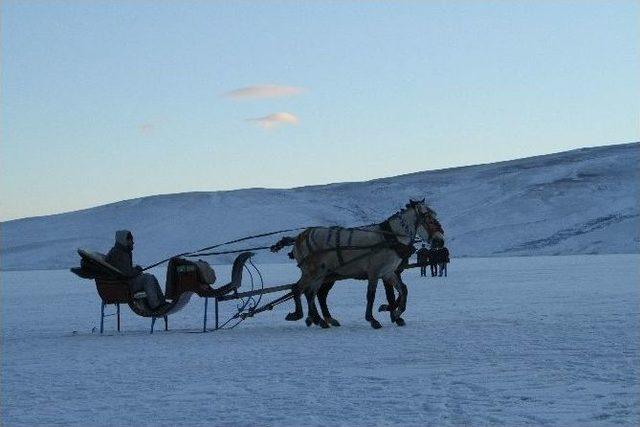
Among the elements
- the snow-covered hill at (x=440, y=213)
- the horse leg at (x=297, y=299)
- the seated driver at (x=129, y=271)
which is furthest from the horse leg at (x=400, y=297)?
the snow-covered hill at (x=440, y=213)

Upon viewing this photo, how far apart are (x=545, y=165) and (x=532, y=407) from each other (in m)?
93.4

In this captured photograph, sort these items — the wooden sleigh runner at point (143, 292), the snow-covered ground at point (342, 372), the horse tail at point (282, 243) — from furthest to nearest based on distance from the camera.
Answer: the horse tail at point (282, 243)
the wooden sleigh runner at point (143, 292)
the snow-covered ground at point (342, 372)

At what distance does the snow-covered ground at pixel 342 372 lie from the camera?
21.1ft

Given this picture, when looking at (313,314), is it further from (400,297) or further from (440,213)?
(440,213)

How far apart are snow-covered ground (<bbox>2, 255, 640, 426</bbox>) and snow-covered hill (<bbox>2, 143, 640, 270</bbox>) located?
54093 mm

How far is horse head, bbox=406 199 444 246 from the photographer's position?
12188 mm

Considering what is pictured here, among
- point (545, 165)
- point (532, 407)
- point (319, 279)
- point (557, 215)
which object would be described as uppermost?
point (545, 165)

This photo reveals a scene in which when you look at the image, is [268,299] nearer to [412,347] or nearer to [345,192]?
[412,347]

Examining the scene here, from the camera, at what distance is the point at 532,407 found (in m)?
6.41

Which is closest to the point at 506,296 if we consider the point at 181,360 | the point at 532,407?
the point at 181,360

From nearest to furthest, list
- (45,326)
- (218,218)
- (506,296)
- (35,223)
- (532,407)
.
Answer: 1. (532,407)
2. (45,326)
3. (506,296)
4. (218,218)
5. (35,223)

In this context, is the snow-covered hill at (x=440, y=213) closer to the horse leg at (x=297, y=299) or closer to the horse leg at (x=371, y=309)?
the horse leg at (x=297, y=299)

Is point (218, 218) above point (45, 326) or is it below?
above

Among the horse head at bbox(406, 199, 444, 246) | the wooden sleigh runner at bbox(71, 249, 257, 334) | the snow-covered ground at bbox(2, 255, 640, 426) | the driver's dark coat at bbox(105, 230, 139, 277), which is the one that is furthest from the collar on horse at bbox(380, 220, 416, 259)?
the driver's dark coat at bbox(105, 230, 139, 277)
